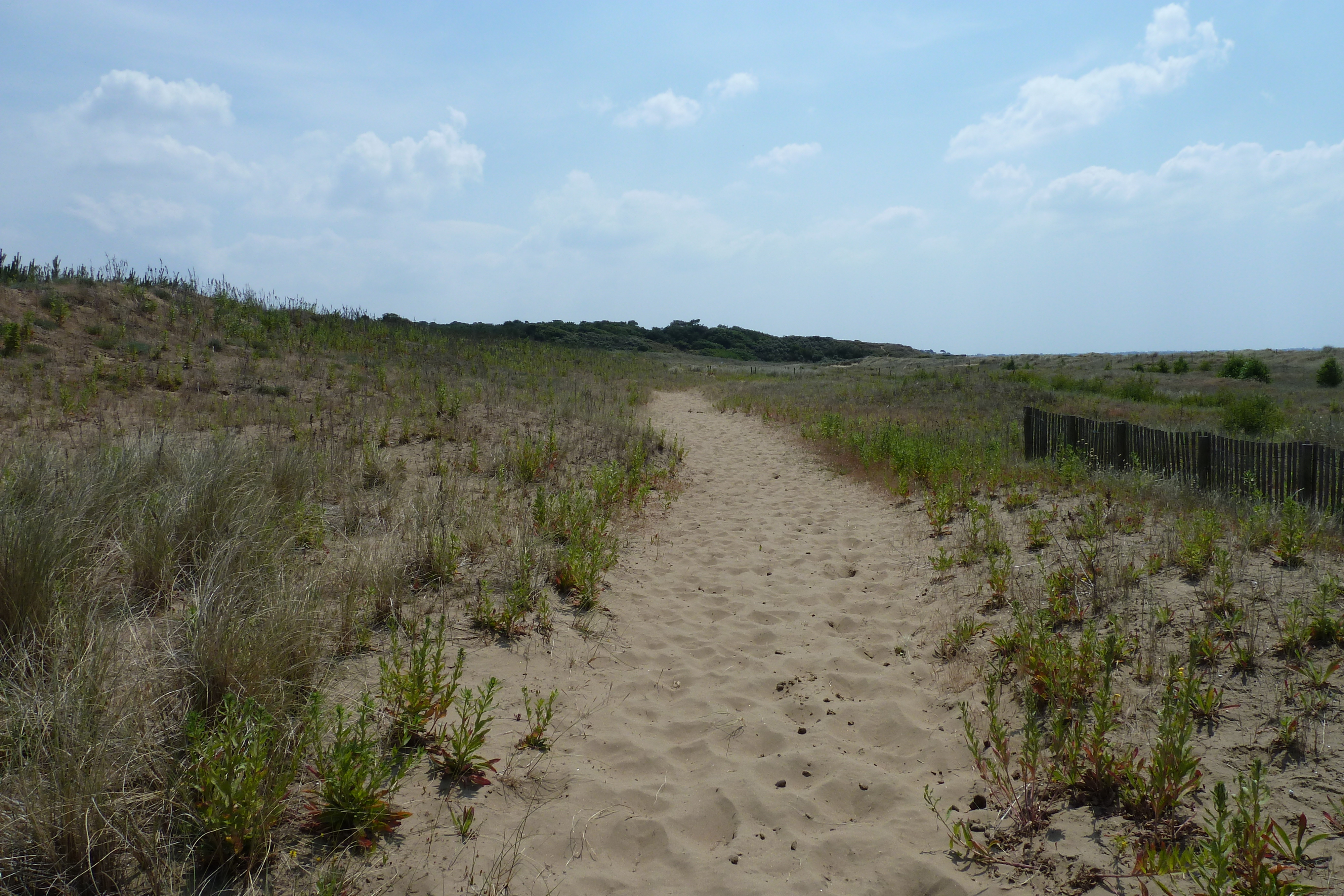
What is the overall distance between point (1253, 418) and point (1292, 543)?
1508 centimetres

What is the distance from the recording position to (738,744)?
11.2 ft

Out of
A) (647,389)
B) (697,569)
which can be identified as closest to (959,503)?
(697,569)

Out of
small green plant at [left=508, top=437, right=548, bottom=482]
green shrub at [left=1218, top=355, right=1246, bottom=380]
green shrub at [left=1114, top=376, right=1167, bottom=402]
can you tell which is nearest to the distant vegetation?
green shrub at [left=1218, top=355, right=1246, bottom=380]

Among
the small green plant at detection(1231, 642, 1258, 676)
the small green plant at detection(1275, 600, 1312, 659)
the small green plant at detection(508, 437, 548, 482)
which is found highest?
the small green plant at detection(508, 437, 548, 482)

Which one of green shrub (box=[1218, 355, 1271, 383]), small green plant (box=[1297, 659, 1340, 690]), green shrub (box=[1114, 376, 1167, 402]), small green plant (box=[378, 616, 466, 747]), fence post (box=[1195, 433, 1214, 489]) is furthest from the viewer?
green shrub (box=[1218, 355, 1271, 383])

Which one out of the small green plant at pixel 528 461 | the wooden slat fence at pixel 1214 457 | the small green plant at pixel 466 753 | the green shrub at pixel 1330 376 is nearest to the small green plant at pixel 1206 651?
the small green plant at pixel 466 753

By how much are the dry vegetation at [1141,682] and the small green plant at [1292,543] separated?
0.6 inches

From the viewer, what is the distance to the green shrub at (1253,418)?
51.9 feet

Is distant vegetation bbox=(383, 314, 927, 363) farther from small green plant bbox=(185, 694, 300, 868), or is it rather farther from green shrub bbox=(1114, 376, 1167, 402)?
small green plant bbox=(185, 694, 300, 868)

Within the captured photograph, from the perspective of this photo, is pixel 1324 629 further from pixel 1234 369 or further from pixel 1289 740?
pixel 1234 369

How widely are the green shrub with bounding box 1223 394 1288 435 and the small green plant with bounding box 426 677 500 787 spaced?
59.4 feet

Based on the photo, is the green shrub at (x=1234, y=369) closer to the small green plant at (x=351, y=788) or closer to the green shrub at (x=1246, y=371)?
the green shrub at (x=1246, y=371)

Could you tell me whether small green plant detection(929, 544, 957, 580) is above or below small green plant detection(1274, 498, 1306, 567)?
below

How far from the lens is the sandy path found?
2557 mm
